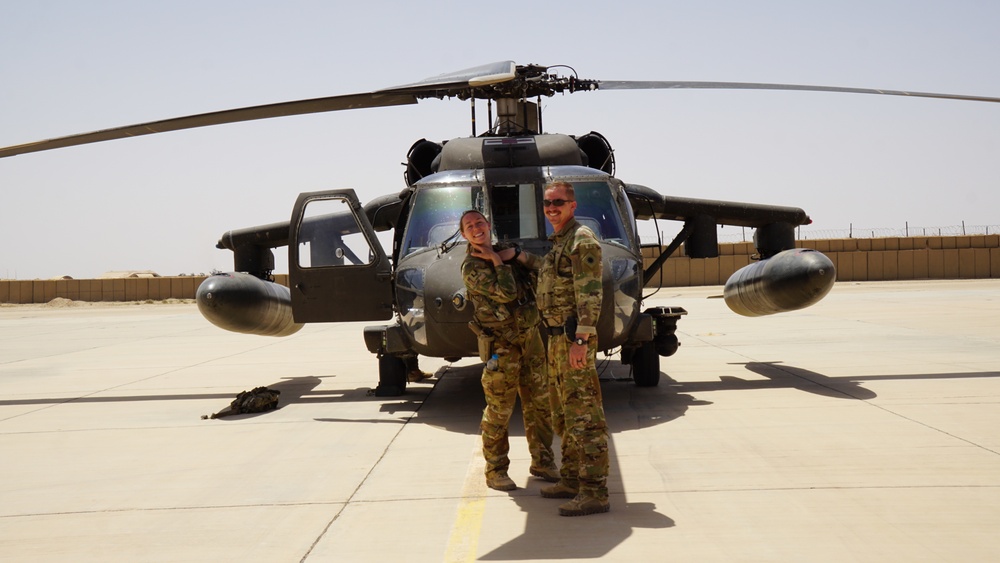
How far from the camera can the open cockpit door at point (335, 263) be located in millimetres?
8719

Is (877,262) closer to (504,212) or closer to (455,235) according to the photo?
(504,212)

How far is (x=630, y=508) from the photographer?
16.1ft

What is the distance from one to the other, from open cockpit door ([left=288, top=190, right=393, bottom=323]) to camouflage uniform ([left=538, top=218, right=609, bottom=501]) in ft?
12.3

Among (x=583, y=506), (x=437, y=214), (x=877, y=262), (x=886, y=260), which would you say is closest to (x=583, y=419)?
(x=583, y=506)

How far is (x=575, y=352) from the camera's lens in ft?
16.1

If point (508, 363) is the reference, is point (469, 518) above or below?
below

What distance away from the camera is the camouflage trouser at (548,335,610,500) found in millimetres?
4871

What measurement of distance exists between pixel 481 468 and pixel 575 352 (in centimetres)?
155

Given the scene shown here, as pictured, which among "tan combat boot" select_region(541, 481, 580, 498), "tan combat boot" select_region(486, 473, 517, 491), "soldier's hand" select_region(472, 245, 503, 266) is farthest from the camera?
"soldier's hand" select_region(472, 245, 503, 266)

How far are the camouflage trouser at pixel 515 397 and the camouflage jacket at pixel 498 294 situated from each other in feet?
0.40

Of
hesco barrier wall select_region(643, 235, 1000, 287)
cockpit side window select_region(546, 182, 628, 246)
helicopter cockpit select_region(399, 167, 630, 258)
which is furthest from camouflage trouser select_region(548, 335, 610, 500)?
hesco barrier wall select_region(643, 235, 1000, 287)

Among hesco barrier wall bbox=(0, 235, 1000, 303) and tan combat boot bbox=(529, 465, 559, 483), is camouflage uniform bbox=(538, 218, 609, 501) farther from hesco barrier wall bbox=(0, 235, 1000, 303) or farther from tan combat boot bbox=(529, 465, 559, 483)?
hesco barrier wall bbox=(0, 235, 1000, 303)

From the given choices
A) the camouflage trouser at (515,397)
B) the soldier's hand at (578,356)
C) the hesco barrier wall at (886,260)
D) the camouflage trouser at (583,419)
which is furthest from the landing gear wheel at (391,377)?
the hesco barrier wall at (886,260)

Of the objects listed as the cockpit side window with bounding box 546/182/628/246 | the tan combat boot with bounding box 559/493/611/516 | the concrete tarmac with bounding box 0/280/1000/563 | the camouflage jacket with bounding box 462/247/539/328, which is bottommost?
the concrete tarmac with bounding box 0/280/1000/563
